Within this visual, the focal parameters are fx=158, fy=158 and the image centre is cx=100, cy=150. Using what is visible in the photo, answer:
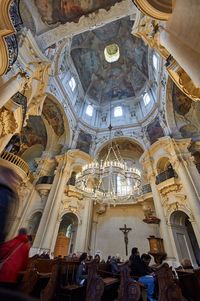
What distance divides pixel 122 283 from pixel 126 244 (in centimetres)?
916

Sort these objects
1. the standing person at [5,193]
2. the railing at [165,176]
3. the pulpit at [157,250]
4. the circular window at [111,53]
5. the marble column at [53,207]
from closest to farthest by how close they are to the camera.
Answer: the standing person at [5,193], the pulpit at [157,250], the marble column at [53,207], the railing at [165,176], the circular window at [111,53]

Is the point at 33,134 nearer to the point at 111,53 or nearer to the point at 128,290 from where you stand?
the point at 128,290

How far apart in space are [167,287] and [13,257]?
99.4 inches

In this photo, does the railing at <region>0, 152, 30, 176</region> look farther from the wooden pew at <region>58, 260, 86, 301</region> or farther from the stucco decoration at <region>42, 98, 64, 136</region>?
the wooden pew at <region>58, 260, 86, 301</region>

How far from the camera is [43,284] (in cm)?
365

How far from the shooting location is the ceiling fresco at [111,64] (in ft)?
53.3

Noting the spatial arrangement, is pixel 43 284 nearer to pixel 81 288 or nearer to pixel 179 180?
pixel 81 288

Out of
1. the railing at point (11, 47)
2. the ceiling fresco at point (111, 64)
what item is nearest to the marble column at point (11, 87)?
the railing at point (11, 47)

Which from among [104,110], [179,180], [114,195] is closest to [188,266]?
[114,195]

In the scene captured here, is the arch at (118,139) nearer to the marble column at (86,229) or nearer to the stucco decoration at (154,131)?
the stucco decoration at (154,131)

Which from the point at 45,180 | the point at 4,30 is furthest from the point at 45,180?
the point at 4,30

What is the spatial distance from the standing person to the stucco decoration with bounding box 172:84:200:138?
38.7ft

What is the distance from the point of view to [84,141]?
47.1 feet

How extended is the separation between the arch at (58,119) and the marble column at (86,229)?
5071 mm
